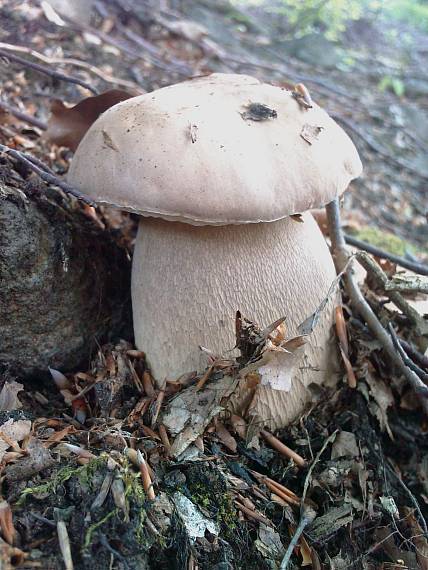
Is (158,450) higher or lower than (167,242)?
lower

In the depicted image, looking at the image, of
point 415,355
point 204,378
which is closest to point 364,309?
point 415,355

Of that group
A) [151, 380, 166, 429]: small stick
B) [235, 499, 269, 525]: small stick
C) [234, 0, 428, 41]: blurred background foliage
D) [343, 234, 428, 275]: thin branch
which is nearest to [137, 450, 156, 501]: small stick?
[151, 380, 166, 429]: small stick

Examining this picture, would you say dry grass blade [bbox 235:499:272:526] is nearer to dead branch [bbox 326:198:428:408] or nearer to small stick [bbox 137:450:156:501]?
small stick [bbox 137:450:156:501]

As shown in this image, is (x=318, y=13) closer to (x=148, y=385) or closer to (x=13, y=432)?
(x=148, y=385)

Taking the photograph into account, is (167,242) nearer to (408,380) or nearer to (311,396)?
(311,396)

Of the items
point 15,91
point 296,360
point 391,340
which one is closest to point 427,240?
point 391,340
